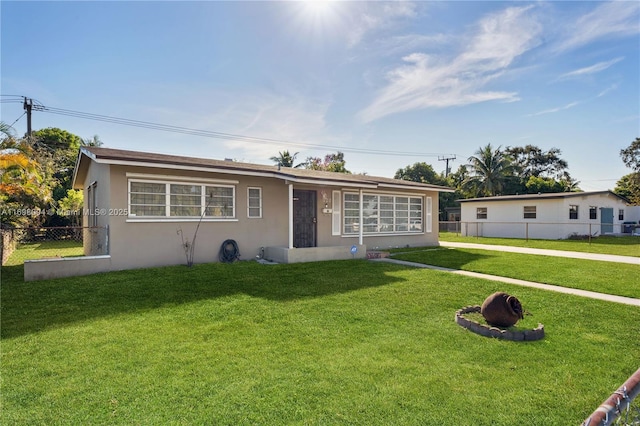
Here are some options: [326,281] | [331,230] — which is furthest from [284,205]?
[326,281]

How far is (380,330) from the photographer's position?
15.8ft

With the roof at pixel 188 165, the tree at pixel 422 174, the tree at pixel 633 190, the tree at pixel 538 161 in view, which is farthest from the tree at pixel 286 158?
the tree at pixel 633 190

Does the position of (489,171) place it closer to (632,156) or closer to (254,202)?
(632,156)

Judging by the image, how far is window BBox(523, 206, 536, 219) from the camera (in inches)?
874

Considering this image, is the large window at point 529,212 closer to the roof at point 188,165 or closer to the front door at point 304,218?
the roof at point 188,165

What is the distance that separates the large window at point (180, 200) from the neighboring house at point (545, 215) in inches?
679

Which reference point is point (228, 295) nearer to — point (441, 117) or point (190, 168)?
point (190, 168)

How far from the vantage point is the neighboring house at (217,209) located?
8.68 metres

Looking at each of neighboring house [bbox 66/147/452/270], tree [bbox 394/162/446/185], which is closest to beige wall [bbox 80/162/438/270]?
neighboring house [bbox 66/147/452/270]

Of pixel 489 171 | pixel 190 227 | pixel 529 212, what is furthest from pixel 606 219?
pixel 190 227

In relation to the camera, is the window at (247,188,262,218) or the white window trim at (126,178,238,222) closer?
the white window trim at (126,178,238,222)

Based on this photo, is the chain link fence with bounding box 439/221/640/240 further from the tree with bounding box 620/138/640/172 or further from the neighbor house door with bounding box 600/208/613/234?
the tree with bounding box 620/138/640/172

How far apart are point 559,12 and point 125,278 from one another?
504 inches

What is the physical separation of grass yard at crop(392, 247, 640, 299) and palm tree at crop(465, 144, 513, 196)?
25208mm
